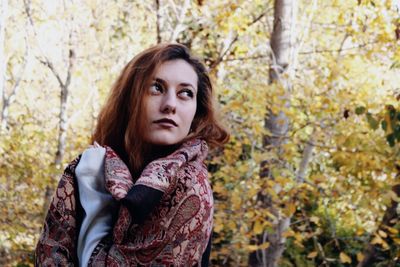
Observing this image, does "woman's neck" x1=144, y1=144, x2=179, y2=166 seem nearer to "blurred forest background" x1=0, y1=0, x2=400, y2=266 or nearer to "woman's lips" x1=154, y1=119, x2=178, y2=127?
"woman's lips" x1=154, y1=119, x2=178, y2=127

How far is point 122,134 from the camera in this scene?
1599mm

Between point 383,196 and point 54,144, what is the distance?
662 cm

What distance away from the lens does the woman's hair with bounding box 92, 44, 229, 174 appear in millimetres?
1521

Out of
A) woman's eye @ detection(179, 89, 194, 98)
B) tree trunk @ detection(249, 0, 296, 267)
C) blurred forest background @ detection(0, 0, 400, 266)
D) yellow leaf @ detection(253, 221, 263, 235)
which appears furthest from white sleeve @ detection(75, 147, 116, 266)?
tree trunk @ detection(249, 0, 296, 267)

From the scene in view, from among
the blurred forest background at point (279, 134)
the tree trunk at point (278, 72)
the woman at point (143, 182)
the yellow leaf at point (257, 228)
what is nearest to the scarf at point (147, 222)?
the woman at point (143, 182)

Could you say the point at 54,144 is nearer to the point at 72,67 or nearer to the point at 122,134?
the point at 72,67

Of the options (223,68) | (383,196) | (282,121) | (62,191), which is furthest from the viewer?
(223,68)

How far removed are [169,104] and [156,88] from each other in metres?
0.06

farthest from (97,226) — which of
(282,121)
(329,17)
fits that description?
(329,17)

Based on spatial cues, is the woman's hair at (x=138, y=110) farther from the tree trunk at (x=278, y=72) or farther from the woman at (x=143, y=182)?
the tree trunk at (x=278, y=72)

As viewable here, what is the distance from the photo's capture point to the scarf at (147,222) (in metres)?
1.31

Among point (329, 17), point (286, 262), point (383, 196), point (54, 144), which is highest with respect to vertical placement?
point (329, 17)

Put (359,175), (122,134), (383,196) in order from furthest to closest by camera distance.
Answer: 1. (359,175)
2. (383,196)
3. (122,134)

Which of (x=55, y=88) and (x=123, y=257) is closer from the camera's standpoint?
(x=123, y=257)
